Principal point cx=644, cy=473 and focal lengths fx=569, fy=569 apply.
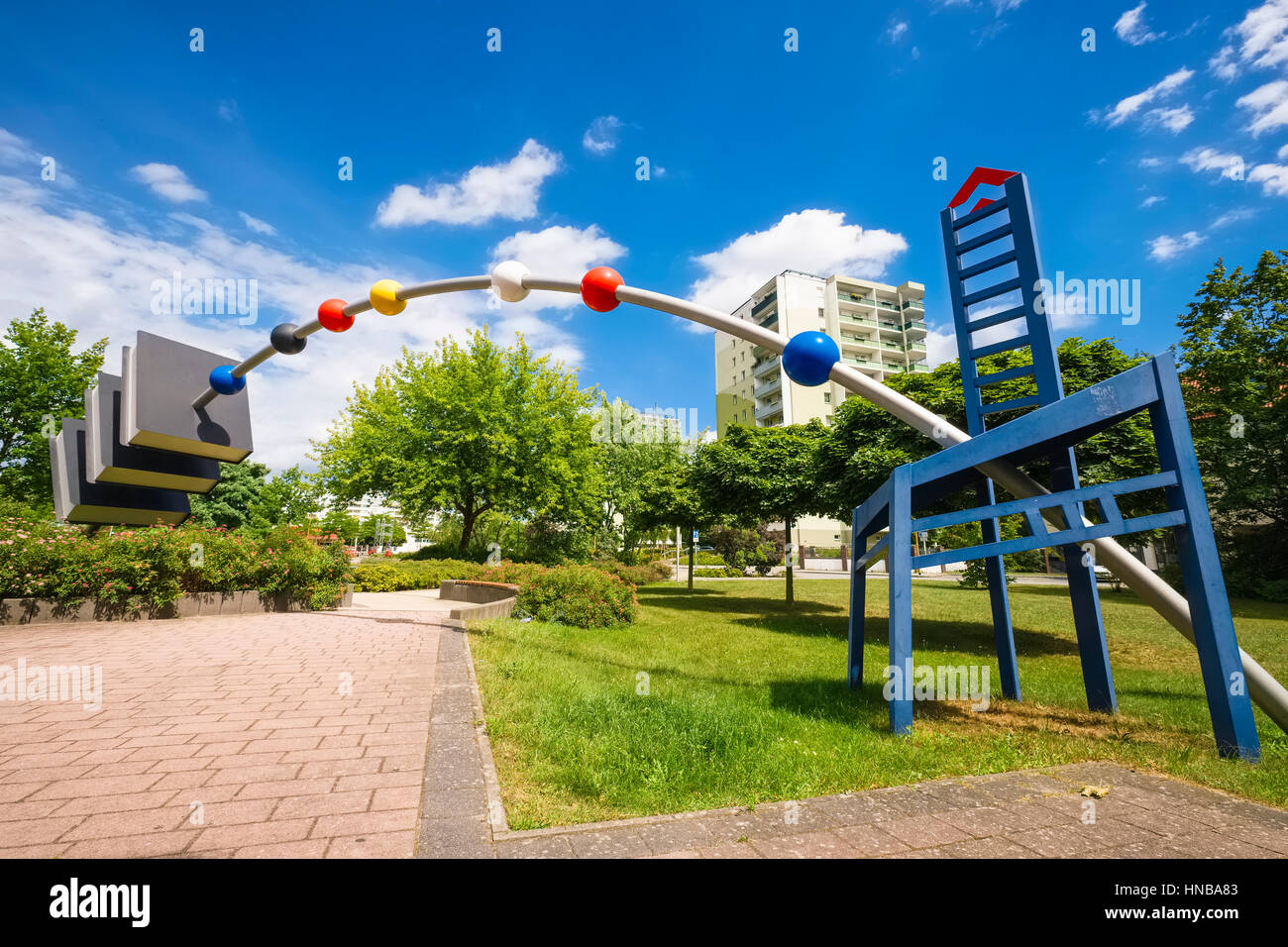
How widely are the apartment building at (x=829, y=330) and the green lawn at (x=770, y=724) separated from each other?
166 feet

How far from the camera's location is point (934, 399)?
12078 millimetres

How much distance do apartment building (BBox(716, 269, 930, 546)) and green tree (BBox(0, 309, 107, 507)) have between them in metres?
52.2

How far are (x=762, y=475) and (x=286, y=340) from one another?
13.7m

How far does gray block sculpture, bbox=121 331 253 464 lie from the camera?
935 cm

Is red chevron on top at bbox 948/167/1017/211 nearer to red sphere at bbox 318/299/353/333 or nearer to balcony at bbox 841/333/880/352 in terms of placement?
red sphere at bbox 318/299/353/333

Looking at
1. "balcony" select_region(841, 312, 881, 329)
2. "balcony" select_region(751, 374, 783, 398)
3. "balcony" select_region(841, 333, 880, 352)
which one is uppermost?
"balcony" select_region(841, 312, 881, 329)

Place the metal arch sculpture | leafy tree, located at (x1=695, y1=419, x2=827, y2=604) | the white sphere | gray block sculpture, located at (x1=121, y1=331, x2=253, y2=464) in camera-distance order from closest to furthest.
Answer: the metal arch sculpture → the white sphere → gray block sculpture, located at (x1=121, y1=331, x2=253, y2=464) → leafy tree, located at (x1=695, y1=419, x2=827, y2=604)

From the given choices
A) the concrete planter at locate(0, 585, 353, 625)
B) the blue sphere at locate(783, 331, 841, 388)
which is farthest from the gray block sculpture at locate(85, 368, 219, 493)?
the blue sphere at locate(783, 331, 841, 388)

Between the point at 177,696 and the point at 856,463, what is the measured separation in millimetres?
11664

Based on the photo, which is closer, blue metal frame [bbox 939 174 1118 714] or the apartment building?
blue metal frame [bbox 939 174 1118 714]

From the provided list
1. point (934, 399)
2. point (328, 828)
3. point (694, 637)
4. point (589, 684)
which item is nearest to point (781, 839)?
point (328, 828)

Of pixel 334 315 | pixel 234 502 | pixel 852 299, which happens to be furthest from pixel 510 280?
pixel 852 299

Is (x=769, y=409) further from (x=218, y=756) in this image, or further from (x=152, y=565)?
(x=218, y=756)
